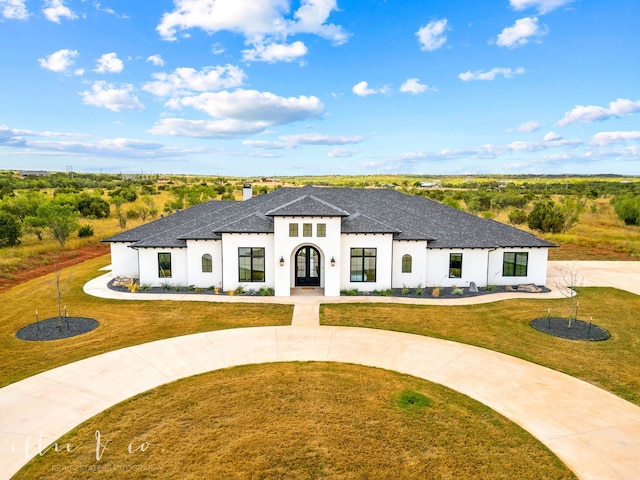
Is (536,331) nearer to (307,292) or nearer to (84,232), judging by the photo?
(307,292)

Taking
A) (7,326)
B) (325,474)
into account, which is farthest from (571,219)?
(7,326)

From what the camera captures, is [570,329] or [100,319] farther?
[100,319]

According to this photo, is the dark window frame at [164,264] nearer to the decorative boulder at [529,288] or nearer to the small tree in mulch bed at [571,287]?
the decorative boulder at [529,288]

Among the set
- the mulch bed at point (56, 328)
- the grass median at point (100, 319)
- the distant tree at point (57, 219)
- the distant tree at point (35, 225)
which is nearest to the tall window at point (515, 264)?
the grass median at point (100, 319)

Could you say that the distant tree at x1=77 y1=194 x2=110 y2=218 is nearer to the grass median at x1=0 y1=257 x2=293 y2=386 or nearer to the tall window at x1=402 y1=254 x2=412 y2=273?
the grass median at x1=0 y1=257 x2=293 y2=386

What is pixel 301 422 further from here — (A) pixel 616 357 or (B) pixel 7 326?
(B) pixel 7 326

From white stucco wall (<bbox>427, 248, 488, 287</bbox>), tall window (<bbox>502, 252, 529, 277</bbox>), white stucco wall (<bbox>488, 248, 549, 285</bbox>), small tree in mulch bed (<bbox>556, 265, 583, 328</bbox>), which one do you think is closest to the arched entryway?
white stucco wall (<bbox>427, 248, 488, 287</bbox>)

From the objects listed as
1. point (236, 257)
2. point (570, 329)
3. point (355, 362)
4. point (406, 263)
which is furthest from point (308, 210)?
point (570, 329)
